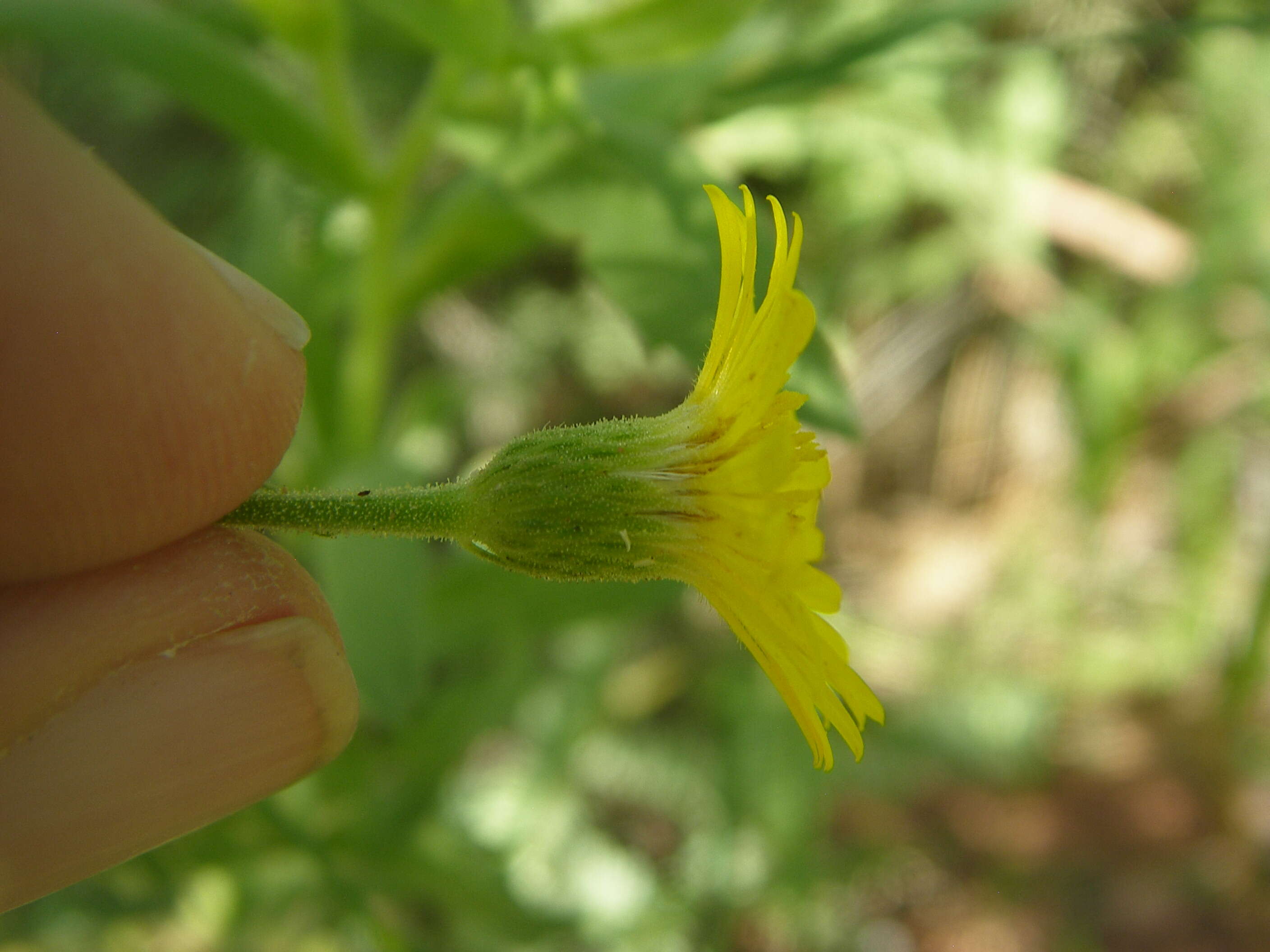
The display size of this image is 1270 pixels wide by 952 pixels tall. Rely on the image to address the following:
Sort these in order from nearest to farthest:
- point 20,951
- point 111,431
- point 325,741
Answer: point 111,431, point 325,741, point 20,951

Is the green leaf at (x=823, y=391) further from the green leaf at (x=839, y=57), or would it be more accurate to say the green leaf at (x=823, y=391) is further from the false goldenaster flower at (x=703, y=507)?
the green leaf at (x=839, y=57)

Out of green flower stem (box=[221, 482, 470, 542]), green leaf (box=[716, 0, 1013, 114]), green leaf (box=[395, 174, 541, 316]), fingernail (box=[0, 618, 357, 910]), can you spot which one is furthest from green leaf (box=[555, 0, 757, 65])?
fingernail (box=[0, 618, 357, 910])

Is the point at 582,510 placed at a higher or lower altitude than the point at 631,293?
lower

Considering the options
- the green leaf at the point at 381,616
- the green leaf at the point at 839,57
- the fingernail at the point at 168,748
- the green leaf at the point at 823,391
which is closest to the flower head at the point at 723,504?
the green leaf at the point at 823,391

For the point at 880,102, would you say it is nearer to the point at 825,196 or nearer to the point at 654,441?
the point at 825,196

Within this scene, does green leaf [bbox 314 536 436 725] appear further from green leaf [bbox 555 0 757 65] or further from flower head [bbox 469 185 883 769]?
green leaf [bbox 555 0 757 65]

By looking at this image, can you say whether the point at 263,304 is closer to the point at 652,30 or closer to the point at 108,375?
the point at 108,375

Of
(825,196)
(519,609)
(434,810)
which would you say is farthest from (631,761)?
(825,196)
